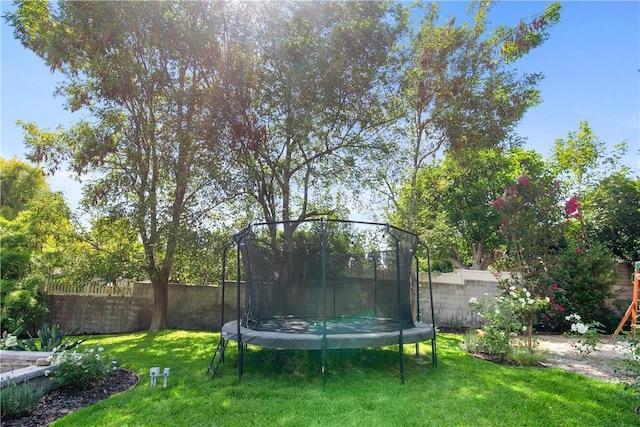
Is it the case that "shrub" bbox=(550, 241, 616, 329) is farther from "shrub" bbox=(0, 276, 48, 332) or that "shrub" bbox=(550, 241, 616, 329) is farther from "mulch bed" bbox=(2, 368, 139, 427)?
"shrub" bbox=(0, 276, 48, 332)

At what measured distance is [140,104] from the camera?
7.31m

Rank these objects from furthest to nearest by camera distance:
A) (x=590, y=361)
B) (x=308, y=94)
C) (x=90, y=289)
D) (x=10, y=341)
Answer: (x=90, y=289) < (x=308, y=94) < (x=590, y=361) < (x=10, y=341)

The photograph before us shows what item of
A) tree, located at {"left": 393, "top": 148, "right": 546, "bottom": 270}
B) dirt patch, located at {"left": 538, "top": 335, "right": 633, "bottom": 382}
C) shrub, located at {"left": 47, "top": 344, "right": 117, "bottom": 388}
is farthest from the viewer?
tree, located at {"left": 393, "top": 148, "right": 546, "bottom": 270}

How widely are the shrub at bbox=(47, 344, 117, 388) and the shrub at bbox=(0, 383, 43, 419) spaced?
1.53 ft

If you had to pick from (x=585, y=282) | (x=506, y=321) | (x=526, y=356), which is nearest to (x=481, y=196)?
(x=585, y=282)

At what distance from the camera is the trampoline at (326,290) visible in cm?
402

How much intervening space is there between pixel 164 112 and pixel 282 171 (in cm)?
276

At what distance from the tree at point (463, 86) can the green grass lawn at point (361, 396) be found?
4326 millimetres

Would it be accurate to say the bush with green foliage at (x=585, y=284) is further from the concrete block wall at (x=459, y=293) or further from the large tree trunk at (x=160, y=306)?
the large tree trunk at (x=160, y=306)

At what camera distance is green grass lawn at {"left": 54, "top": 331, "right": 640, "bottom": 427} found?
114 inches

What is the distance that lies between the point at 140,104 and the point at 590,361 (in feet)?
29.2

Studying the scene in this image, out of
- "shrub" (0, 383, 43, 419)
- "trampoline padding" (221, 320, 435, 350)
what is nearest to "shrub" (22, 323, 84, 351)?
"shrub" (0, 383, 43, 419)

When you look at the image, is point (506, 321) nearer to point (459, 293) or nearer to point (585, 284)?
point (459, 293)

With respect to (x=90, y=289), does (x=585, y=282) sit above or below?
above
